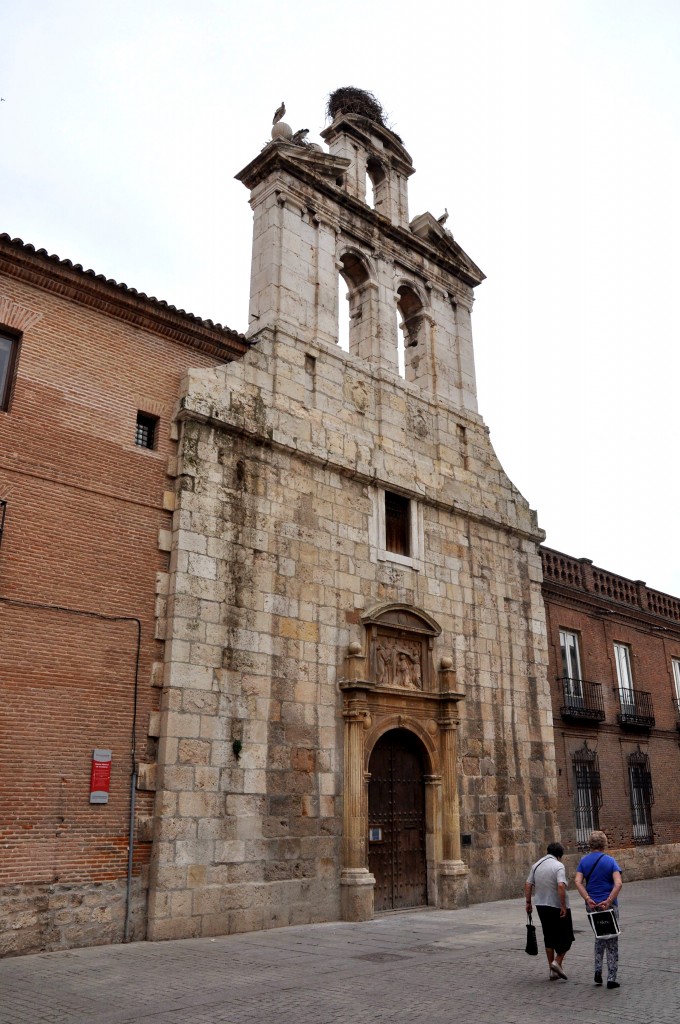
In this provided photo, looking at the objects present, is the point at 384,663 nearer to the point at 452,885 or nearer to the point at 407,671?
the point at 407,671

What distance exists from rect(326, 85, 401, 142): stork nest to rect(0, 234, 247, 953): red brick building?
853 cm

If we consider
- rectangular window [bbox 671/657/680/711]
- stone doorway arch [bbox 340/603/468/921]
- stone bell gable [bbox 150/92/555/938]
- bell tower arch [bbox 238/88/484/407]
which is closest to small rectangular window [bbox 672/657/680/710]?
rectangular window [bbox 671/657/680/711]

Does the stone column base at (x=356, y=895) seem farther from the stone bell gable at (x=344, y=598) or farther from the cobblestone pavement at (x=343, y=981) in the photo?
the cobblestone pavement at (x=343, y=981)

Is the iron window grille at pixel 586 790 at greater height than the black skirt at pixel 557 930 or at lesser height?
greater

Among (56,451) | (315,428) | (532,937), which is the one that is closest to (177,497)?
(56,451)

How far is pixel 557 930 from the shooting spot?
8.01 metres

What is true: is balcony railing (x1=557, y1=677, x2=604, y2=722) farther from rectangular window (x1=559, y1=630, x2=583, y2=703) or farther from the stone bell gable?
the stone bell gable

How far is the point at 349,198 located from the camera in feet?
52.9

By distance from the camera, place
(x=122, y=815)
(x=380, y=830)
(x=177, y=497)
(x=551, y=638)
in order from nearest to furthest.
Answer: (x=122, y=815), (x=177, y=497), (x=380, y=830), (x=551, y=638)

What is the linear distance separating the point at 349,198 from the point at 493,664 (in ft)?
30.5

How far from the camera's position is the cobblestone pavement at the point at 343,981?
6.56 meters

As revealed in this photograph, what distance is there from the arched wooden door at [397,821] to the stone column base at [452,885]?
0.97ft

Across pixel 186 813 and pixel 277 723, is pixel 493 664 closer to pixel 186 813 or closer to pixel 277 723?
pixel 277 723

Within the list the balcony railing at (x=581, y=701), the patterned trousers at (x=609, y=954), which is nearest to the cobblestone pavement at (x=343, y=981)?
the patterned trousers at (x=609, y=954)
